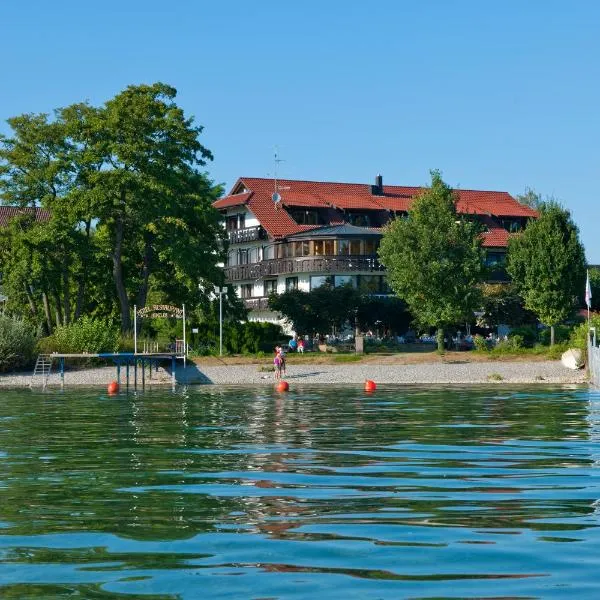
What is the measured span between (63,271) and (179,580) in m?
64.3

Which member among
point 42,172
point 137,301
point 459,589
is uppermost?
point 42,172

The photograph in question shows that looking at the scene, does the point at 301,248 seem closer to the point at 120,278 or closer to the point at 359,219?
the point at 359,219

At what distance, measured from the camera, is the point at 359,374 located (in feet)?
200

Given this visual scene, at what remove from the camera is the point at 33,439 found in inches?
1086

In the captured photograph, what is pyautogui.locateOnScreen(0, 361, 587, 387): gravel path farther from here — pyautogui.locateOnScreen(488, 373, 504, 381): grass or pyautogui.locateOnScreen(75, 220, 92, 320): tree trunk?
pyautogui.locateOnScreen(75, 220, 92, 320): tree trunk

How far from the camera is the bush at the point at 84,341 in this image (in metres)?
66.8

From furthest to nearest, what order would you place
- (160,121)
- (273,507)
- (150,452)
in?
(160,121) → (150,452) → (273,507)

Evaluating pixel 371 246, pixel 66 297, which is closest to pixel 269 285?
pixel 371 246

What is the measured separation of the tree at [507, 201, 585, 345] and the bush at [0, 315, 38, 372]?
3045cm

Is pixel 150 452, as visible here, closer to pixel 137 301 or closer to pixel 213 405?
pixel 213 405

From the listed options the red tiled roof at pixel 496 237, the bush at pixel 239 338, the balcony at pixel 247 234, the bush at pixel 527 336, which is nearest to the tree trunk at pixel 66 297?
the bush at pixel 239 338

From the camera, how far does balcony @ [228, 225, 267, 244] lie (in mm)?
102312

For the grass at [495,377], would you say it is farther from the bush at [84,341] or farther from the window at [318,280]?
the window at [318,280]

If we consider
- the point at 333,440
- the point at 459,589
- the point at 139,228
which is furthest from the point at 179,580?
the point at 139,228
